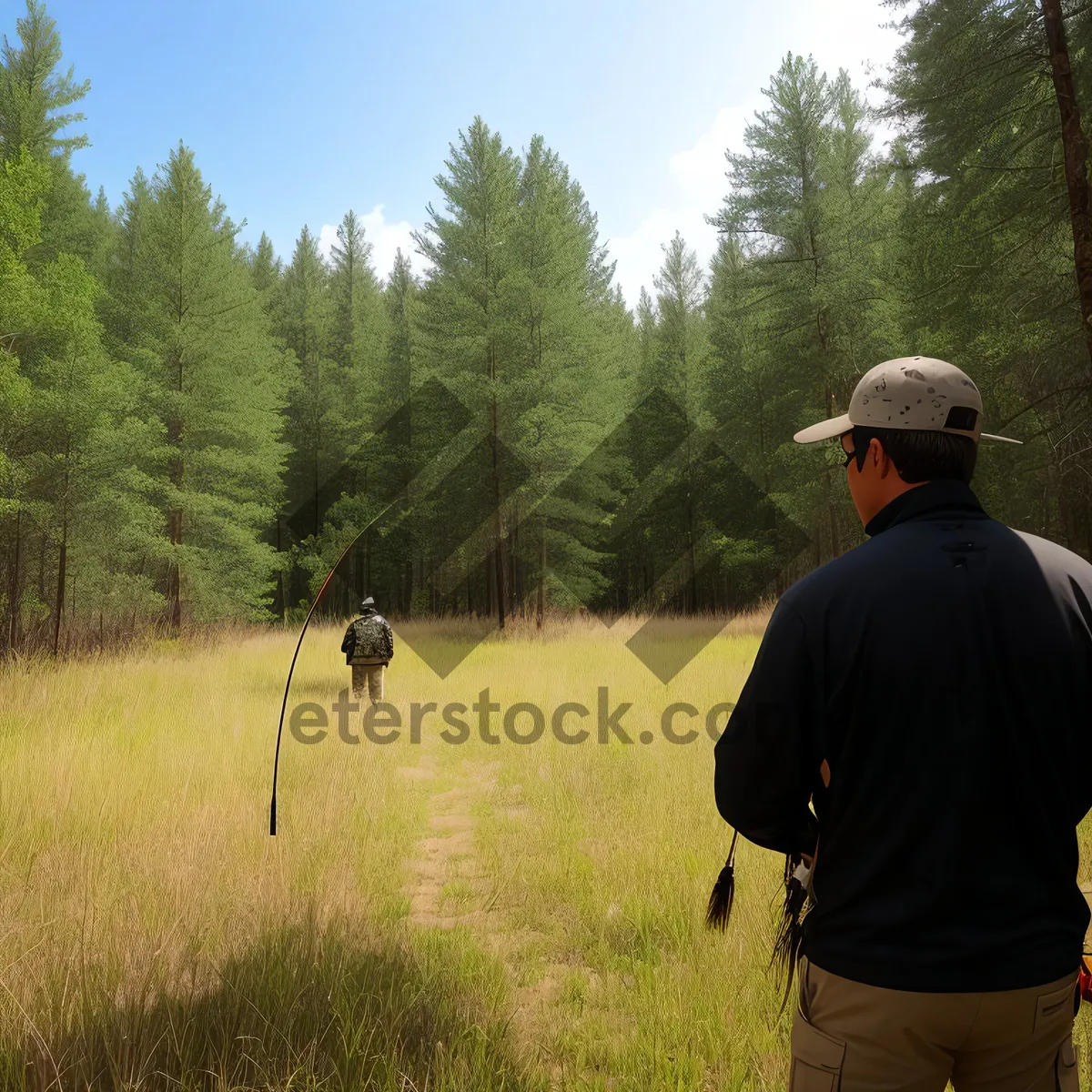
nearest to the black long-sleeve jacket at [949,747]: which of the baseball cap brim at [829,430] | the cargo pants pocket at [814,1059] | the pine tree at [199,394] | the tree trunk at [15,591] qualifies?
the cargo pants pocket at [814,1059]

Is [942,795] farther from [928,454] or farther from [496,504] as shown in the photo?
[496,504]

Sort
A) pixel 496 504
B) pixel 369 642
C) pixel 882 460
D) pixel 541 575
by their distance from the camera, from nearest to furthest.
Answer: pixel 882 460 → pixel 369 642 → pixel 496 504 → pixel 541 575

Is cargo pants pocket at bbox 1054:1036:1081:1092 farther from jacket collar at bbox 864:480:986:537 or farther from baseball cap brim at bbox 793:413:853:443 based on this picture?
baseball cap brim at bbox 793:413:853:443

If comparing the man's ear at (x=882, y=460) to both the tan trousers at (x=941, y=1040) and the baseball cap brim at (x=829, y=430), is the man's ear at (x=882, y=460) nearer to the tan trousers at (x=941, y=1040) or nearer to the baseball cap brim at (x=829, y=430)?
the baseball cap brim at (x=829, y=430)

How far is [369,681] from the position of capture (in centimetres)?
998

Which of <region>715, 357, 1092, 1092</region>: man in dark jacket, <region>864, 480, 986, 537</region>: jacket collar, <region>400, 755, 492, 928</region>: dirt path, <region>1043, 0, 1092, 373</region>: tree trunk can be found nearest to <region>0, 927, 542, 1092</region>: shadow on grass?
<region>400, 755, 492, 928</region>: dirt path

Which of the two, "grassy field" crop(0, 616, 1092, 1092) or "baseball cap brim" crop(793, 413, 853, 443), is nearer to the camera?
"baseball cap brim" crop(793, 413, 853, 443)

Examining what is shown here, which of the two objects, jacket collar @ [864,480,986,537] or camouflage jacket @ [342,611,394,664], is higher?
jacket collar @ [864,480,986,537]

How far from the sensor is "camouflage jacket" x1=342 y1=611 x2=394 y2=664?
31.7ft

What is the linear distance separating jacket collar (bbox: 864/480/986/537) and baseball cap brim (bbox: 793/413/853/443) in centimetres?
23

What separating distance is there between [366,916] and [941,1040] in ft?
10.2

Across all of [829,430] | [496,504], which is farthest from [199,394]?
[829,430]

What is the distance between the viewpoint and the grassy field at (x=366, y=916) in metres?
2.55

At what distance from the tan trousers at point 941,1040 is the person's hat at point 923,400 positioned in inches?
44.9
